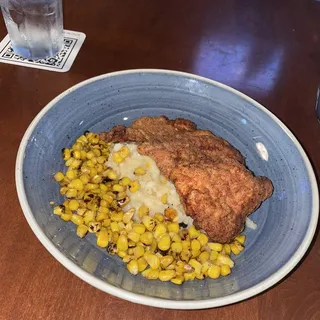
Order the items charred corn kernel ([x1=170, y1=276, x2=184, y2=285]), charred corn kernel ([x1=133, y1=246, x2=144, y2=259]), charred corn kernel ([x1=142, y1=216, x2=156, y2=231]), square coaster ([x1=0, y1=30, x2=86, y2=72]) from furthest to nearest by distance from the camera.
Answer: square coaster ([x1=0, y1=30, x2=86, y2=72]) → charred corn kernel ([x1=142, y1=216, x2=156, y2=231]) → charred corn kernel ([x1=133, y1=246, x2=144, y2=259]) → charred corn kernel ([x1=170, y1=276, x2=184, y2=285])

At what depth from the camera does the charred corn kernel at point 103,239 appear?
1.59 metres

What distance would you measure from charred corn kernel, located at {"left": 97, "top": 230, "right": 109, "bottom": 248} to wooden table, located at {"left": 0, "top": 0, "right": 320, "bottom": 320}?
0.16m

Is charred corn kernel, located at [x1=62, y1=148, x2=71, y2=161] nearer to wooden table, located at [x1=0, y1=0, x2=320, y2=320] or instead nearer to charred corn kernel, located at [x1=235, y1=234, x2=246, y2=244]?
wooden table, located at [x1=0, y1=0, x2=320, y2=320]

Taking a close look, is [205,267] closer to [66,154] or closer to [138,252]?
[138,252]

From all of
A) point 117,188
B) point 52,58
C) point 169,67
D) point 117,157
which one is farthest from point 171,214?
point 52,58

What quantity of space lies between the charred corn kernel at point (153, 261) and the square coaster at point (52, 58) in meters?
1.32

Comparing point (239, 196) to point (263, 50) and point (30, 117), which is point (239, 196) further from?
point (263, 50)

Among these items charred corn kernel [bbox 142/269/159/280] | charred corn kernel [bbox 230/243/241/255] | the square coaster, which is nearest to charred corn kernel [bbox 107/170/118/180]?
charred corn kernel [bbox 142/269/159/280]

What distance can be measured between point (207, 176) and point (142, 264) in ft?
1.42

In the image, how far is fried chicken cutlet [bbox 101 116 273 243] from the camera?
162 centimetres

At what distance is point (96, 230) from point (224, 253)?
51 centimetres

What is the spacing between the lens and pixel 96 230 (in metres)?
1.62

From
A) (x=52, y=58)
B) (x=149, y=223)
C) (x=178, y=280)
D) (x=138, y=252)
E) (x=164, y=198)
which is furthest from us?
(x=52, y=58)

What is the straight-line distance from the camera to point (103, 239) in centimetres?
160
